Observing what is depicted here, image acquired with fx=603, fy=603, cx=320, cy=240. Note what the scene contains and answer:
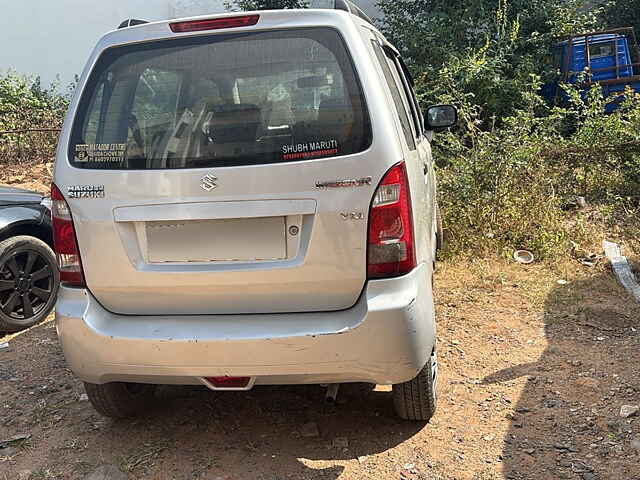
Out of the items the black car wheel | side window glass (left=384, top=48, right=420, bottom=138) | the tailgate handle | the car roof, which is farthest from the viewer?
the black car wheel

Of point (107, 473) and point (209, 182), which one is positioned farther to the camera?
point (107, 473)

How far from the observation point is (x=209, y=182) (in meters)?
2.42

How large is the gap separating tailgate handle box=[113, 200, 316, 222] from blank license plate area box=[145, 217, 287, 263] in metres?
0.03

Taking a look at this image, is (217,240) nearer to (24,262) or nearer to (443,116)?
(443,116)

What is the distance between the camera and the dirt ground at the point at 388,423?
2.73 metres

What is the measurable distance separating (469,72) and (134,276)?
8353 mm

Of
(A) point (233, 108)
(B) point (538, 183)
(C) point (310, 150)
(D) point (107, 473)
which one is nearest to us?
(C) point (310, 150)

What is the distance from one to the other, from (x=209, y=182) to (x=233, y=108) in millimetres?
334

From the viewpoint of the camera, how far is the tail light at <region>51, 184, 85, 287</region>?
260 cm

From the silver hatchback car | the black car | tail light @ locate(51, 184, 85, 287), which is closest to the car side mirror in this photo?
the silver hatchback car

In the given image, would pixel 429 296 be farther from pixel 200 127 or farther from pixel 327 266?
pixel 200 127

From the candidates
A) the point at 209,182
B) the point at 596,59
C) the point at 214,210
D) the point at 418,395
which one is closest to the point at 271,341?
the point at 214,210

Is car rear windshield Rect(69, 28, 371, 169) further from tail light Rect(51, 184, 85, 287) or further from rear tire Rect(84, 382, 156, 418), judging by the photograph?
rear tire Rect(84, 382, 156, 418)

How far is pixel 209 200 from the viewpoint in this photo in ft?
7.96
